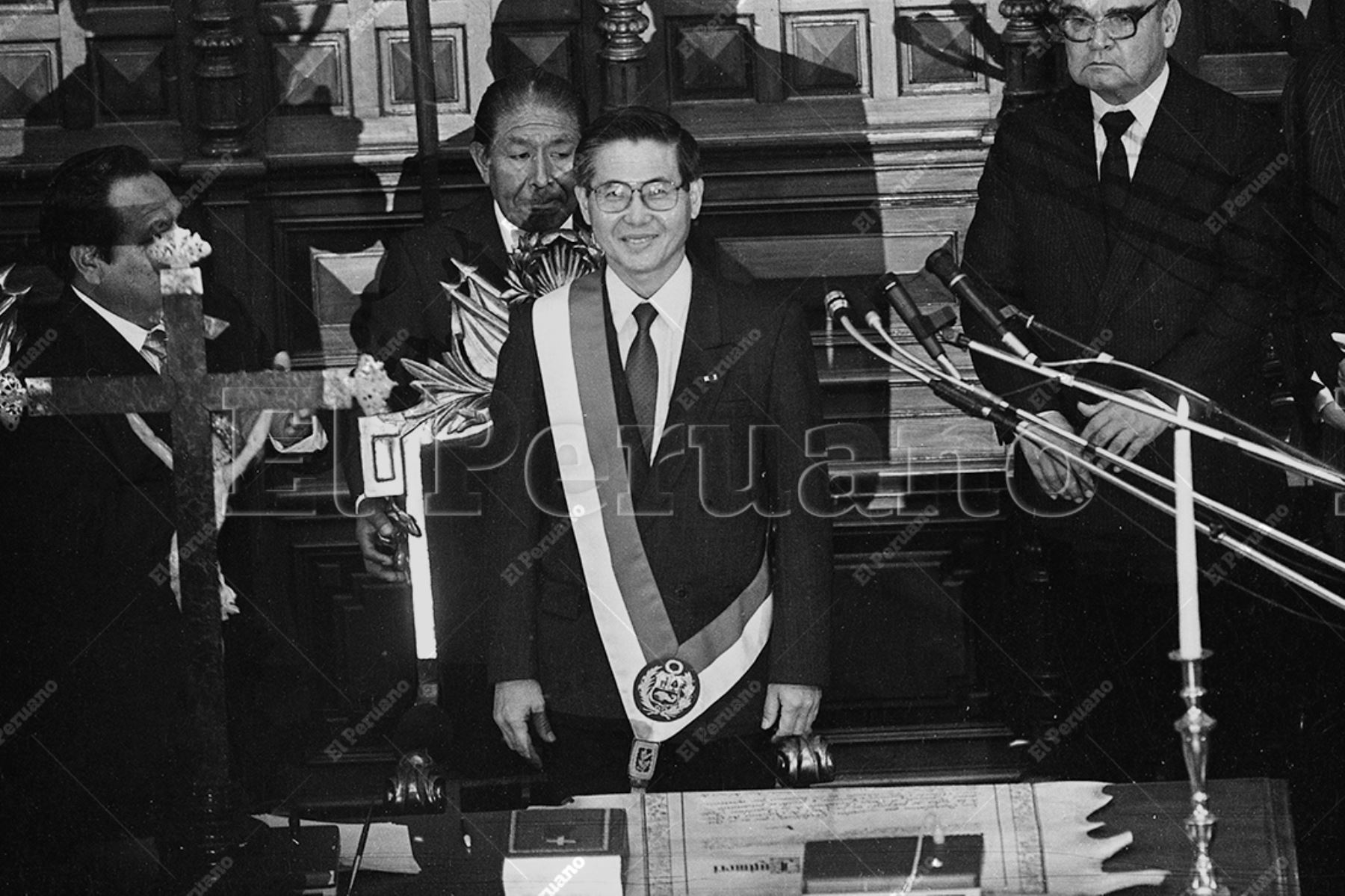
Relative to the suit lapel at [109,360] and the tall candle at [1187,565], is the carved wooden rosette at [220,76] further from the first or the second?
the tall candle at [1187,565]

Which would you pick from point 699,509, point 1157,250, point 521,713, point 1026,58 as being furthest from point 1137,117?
point 521,713

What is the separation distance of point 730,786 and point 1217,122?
4.17 feet

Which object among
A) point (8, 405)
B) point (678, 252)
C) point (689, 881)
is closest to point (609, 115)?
point (678, 252)

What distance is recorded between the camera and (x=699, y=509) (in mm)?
2834

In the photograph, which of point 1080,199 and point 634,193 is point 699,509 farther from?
point 1080,199

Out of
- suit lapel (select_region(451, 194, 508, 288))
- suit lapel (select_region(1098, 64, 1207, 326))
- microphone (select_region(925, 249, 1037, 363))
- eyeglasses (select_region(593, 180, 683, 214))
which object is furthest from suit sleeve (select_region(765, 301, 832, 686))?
suit lapel (select_region(451, 194, 508, 288))

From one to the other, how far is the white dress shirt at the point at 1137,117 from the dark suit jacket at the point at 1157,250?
13 millimetres

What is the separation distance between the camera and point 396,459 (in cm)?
311

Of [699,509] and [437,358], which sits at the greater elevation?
[437,358]

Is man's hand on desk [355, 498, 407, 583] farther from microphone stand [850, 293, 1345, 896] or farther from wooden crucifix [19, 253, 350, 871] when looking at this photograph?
microphone stand [850, 293, 1345, 896]

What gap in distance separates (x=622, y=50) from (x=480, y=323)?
0.79 m

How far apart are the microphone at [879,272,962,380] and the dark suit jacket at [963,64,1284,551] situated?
2.20ft

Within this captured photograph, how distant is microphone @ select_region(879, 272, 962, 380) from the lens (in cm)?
225

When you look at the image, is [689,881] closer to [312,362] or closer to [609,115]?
[609,115]
